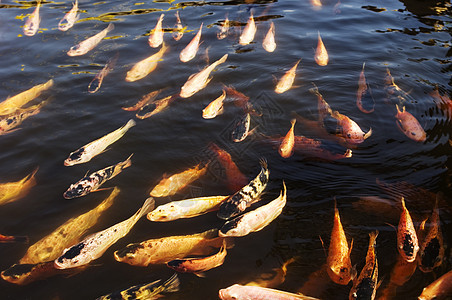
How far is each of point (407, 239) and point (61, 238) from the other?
15.3ft

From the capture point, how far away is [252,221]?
15.0ft

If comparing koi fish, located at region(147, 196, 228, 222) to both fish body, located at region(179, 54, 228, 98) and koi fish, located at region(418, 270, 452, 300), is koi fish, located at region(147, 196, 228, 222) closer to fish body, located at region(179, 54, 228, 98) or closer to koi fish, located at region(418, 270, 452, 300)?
koi fish, located at region(418, 270, 452, 300)

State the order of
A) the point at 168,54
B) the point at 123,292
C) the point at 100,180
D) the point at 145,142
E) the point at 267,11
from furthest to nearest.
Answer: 1. the point at 267,11
2. the point at 168,54
3. the point at 145,142
4. the point at 100,180
5. the point at 123,292

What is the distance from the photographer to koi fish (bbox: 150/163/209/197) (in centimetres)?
533

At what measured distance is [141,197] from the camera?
5.41m

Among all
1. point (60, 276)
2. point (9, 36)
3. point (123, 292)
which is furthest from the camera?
point (9, 36)

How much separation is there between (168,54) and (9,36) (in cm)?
529

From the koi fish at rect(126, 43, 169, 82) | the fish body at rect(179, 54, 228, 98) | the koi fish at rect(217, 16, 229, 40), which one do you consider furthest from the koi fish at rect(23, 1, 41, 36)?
the fish body at rect(179, 54, 228, 98)

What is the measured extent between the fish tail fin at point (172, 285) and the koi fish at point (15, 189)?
3.03 m

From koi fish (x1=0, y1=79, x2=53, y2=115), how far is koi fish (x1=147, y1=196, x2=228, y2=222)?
4505mm

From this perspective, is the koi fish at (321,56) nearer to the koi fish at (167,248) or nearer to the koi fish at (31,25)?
the koi fish at (167,248)

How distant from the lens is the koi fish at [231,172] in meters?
5.39

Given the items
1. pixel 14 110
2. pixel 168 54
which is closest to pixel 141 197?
pixel 14 110

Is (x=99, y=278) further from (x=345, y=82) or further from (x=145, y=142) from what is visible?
(x=345, y=82)
